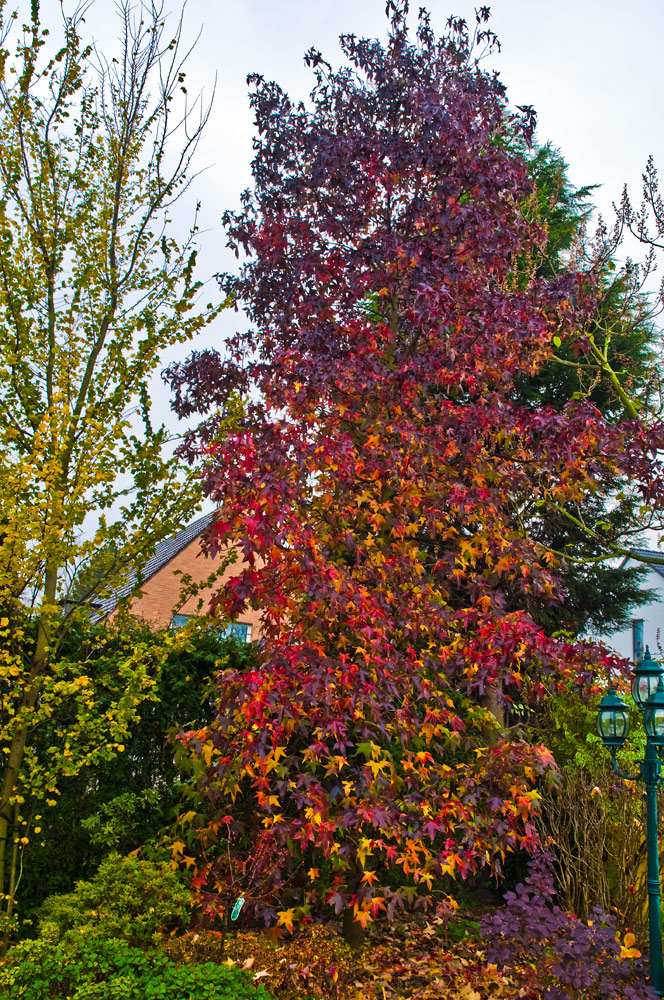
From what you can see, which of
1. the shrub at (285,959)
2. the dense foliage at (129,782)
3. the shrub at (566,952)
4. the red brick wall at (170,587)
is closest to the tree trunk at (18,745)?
the dense foliage at (129,782)

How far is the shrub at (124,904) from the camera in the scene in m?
3.79

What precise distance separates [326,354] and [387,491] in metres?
1.09

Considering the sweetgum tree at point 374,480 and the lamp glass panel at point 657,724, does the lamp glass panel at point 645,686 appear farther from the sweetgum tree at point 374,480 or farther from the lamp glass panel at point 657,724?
the sweetgum tree at point 374,480

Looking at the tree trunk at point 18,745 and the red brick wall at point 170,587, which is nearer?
the tree trunk at point 18,745

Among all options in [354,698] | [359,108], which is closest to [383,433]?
[354,698]

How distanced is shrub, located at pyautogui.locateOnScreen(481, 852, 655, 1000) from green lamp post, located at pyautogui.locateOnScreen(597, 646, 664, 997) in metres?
0.15

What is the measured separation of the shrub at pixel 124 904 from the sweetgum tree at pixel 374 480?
0.23 meters

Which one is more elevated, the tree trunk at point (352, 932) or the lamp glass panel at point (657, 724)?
the lamp glass panel at point (657, 724)

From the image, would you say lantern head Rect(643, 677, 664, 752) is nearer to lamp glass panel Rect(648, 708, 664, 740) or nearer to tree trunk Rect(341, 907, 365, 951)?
lamp glass panel Rect(648, 708, 664, 740)

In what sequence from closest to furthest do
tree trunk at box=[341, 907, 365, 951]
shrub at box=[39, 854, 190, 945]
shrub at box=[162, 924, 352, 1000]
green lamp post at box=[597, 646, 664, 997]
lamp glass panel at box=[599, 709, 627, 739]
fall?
shrub at box=[162, 924, 352, 1000]
shrub at box=[39, 854, 190, 945]
green lamp post at box=[597, 646, 664, 997]
tree trunk at box=[341, 907, 365, 951]
lamp glass panel at box=[599, 709, 627, 739]

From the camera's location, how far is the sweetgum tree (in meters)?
4.05

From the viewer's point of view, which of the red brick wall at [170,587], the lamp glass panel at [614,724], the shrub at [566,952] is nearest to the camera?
the shrub at [566,952]

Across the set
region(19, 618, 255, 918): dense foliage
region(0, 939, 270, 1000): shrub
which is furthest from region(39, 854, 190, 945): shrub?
region(19, 618, 255, 918): dense foliage

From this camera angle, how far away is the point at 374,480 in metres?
4.61
